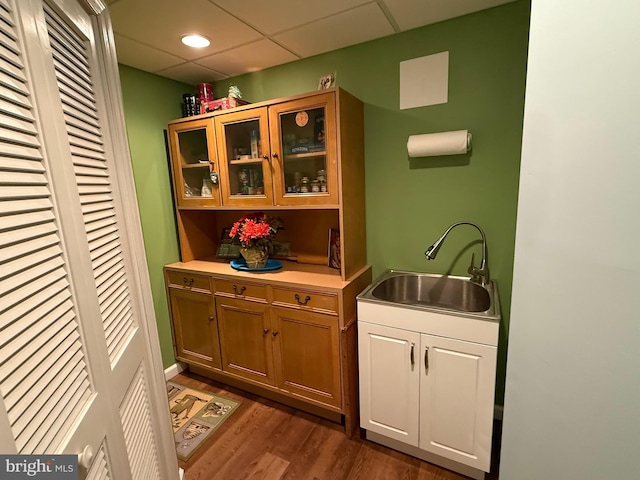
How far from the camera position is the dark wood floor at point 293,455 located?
1.61 metres

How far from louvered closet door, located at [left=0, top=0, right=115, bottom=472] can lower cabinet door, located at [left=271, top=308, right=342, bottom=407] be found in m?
1.21

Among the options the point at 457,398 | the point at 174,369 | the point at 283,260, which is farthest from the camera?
the point at 174,369

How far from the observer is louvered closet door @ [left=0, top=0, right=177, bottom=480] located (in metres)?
0.65

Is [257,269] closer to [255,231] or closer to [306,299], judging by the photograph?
[255,231]

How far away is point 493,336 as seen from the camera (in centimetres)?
136

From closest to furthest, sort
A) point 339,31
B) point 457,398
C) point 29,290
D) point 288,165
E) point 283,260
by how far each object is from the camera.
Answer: point 29,290 → point 457,398 → point 339,31 → point 288,165 → point 283,260

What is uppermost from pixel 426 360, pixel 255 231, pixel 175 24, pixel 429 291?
pixel 175 24

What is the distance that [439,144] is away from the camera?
1.68 meters

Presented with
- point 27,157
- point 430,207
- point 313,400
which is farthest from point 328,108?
point 313,400

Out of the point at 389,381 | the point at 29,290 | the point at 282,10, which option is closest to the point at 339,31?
the point at 282,10

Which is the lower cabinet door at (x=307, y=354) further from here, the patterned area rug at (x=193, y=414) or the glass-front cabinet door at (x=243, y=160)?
the glass-front cabinet door at (x=243, y=160)

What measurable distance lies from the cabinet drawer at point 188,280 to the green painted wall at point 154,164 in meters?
0.11

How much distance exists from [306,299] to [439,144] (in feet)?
3.77

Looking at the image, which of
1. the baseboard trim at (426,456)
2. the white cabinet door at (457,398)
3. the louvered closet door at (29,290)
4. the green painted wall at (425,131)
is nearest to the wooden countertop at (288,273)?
the green painted wall at (425,131)
